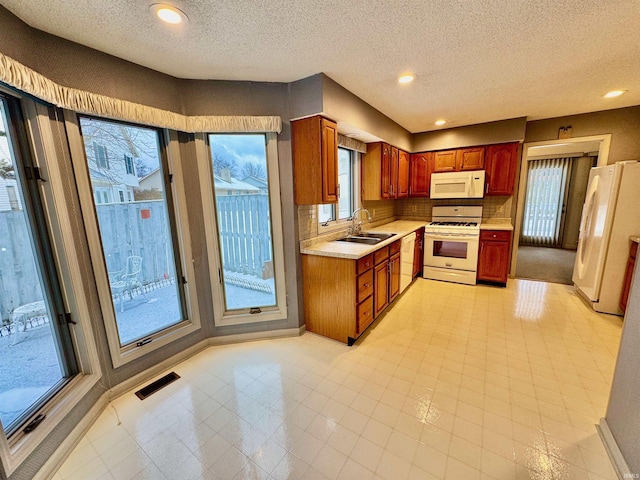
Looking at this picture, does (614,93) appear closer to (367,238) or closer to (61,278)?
(367,238)

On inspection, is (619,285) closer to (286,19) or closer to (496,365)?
(496,365)

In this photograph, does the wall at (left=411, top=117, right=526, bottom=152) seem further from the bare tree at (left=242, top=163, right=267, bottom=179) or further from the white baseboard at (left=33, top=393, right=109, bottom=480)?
the white baseboard at (left=33, top=393, right=109, bottom=480)

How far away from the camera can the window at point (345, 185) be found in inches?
141

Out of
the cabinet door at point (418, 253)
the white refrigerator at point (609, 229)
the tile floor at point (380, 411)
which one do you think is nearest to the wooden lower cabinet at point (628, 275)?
the white refrigerator at point (609, 229)

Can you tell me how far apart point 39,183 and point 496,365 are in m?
3.56

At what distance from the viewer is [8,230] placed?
144 centimetres

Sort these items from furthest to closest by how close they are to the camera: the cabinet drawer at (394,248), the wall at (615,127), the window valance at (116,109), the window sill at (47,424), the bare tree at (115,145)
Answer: the wall at (615,127), the cabinet drawer at (394,248), the bare tree at (115,145), the window valance at (116,109), the window sill at (47,424)

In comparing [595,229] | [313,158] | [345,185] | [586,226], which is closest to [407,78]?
[313,158]

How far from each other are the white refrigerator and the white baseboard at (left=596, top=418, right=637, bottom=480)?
2.30 m

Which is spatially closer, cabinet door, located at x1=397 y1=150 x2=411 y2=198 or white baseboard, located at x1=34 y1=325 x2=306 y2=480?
white baseboard, located at x1=34 y1=325 x2=306 y2=480

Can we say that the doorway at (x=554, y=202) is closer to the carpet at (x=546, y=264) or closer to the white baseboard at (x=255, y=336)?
the carpet at (x=546, y=264)

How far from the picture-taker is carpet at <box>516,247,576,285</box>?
442 cm

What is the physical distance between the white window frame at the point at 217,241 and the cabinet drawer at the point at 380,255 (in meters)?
0.99

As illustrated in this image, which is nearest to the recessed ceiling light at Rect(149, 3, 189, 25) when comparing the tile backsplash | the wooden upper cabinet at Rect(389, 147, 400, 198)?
the tile backsplash
